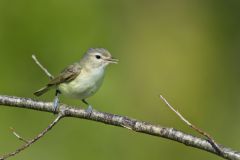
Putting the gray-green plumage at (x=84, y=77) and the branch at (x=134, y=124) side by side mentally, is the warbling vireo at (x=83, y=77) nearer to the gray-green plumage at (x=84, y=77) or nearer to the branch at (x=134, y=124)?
the gray-green plumage at (x=84, y=77)

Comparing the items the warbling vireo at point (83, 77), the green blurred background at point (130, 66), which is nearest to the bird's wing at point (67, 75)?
the warbling vireo at point (83, 77)

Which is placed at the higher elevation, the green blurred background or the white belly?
the green blurred background

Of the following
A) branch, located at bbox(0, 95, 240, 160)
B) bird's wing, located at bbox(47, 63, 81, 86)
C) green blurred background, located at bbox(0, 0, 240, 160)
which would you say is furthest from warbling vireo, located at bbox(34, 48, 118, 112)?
green blurred background, located at bbox(0, 0, 240, 160)

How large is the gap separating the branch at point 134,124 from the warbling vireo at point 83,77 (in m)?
1.29

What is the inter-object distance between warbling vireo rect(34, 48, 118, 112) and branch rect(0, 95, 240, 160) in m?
1.29

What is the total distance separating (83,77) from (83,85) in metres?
0.14

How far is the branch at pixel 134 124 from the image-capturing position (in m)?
4.64

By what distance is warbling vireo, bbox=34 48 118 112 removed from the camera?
6.61 meters

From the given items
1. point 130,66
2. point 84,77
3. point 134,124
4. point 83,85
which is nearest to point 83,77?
point 84,77

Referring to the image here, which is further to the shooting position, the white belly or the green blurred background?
the green blurred background

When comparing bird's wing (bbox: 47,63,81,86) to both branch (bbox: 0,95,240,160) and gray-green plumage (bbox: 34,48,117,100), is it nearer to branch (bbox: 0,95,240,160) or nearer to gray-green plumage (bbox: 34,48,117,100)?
gray-green plumage (bbox: 34,48,117,100)

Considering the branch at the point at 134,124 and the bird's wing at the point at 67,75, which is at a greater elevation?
the bird's wing at the point at 67,75

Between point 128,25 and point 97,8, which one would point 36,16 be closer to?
point 97,8

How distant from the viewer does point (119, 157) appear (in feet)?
32.8
